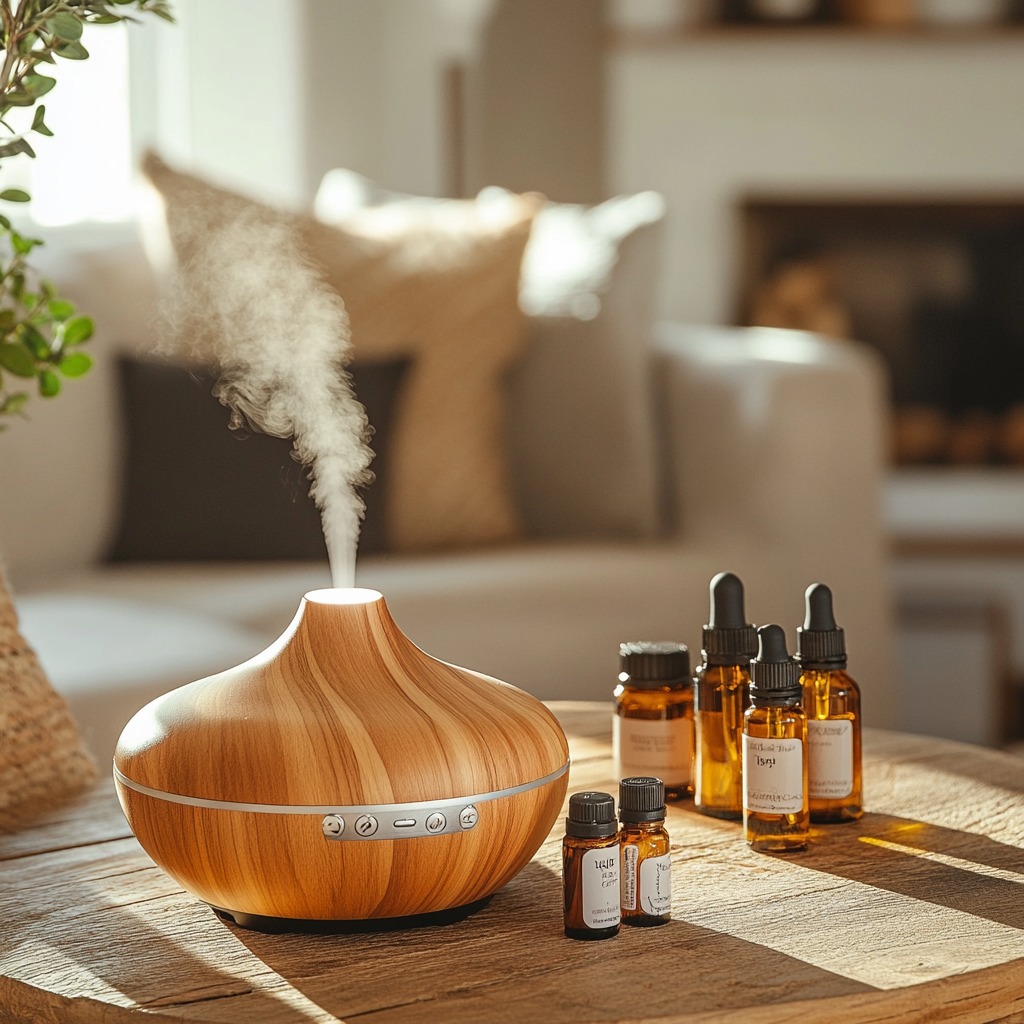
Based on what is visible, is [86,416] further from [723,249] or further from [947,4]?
[947,4]

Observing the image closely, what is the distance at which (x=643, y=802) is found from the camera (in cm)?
78

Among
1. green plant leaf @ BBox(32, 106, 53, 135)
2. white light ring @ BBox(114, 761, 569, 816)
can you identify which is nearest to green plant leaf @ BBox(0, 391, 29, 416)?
green plant leaf @ BBox(32, 106, 53, 135)

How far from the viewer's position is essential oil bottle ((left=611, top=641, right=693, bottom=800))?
0.99 metres

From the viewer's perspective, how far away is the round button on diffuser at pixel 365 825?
0.73 meters

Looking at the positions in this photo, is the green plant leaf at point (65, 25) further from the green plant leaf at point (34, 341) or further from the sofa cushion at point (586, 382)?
the sofa cushion at point (586, 382)

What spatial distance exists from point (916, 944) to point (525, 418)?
5.31ft

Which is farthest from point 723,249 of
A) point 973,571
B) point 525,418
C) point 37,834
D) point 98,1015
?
point 98,1015

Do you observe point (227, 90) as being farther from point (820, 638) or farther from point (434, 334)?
point (820, 638)

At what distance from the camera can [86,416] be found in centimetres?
212

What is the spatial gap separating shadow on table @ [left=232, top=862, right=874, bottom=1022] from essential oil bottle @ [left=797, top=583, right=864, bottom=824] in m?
0.21

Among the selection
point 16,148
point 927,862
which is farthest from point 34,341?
point 927,862

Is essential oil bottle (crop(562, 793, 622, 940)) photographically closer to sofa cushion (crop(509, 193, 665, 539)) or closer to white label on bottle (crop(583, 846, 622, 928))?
white label on bottle (crop(583, 846, 622, 928))

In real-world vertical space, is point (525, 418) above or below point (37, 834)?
above

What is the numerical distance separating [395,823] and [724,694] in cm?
30
